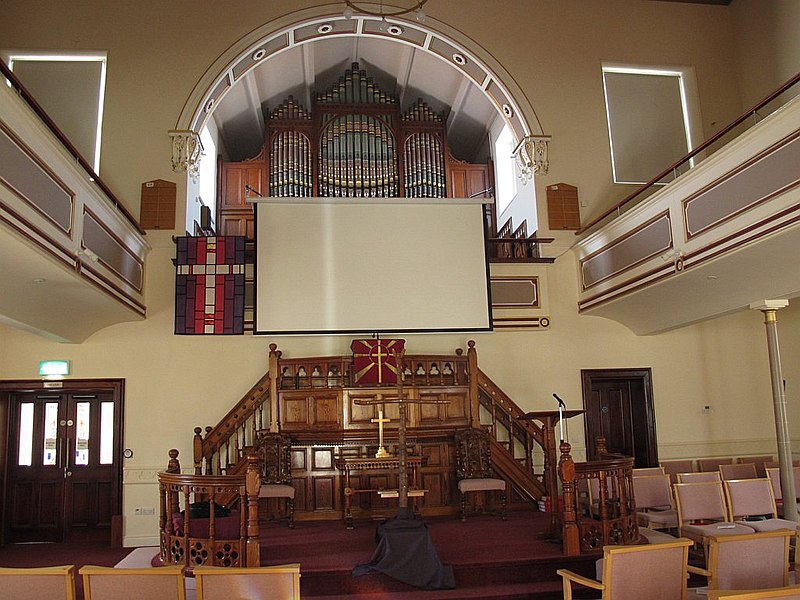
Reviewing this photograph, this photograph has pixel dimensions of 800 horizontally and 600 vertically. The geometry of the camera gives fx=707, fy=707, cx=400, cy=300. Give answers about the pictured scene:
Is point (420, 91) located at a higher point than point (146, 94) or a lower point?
higher

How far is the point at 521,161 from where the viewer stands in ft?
35.0

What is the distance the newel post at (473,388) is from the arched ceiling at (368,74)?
4.18 m

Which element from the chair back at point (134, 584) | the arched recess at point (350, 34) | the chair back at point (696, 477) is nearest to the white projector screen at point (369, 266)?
the arched recess at point (350, 34)

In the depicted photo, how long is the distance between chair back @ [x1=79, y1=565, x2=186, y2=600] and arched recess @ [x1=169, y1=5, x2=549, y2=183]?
6.90m

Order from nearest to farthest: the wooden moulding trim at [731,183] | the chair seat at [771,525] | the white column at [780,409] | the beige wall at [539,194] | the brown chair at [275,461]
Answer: the wooden moulding trim at [731,183], the chair seat at [771,525], the white column at [780,409], the brown chair at [275,461], the beige wall at [539,194]

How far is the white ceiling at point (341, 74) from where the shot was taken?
462 inches

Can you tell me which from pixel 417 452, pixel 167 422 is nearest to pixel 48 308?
pixel 167 422

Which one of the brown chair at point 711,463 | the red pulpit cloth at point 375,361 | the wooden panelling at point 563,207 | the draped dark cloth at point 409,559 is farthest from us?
the wooden panelling at point 563,207

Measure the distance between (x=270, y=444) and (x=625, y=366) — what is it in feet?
16.8

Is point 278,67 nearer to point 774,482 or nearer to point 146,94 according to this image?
point 146,94

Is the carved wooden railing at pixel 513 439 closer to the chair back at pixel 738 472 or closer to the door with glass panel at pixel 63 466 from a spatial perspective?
the chair back at pixel 738 472

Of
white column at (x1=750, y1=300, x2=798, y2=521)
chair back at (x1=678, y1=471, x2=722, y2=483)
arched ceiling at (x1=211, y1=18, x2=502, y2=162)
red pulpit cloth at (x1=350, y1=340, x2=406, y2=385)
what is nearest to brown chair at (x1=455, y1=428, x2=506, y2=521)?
red pulpit cloth at (x1=350, y1=340, x2=406, y2=385)

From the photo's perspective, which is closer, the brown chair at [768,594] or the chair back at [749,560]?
the brown chair at [768,594]

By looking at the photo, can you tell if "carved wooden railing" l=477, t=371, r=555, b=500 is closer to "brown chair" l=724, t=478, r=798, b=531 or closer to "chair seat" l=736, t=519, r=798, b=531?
"brown chair" l=724, t=478, r=798, b=531
